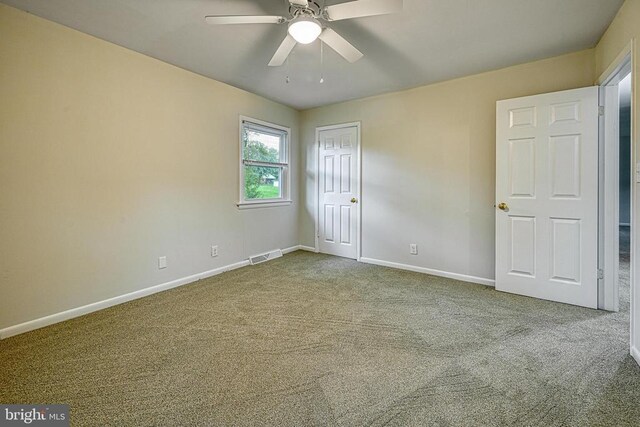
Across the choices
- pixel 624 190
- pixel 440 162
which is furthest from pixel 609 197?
pixel 624 190

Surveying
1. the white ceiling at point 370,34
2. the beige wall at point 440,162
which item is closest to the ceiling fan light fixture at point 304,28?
the white ceiling at point 370,34

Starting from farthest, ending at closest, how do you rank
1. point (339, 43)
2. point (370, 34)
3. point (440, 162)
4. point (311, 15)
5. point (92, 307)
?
point (440, 162) → point (92, 307) → point (370, 34) → point (339, 43) → point (311, 15)

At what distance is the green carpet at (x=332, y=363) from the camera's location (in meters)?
1.45

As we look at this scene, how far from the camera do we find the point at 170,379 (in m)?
1.69

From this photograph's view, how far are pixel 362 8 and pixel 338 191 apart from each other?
3031 mm

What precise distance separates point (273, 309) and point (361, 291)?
3.26 feet

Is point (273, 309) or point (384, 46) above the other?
point (384, 46)

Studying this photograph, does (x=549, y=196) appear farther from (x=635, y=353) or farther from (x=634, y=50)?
(x=635, y=353)

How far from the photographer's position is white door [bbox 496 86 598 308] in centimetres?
266

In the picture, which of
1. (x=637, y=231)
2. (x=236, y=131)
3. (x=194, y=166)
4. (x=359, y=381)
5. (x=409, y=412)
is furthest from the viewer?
(x=236, y=131)

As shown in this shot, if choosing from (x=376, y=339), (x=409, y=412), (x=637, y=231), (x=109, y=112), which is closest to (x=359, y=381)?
(x=409, y=412)

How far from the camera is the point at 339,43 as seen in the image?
212 cm

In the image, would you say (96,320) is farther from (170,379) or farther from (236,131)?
(236,131)

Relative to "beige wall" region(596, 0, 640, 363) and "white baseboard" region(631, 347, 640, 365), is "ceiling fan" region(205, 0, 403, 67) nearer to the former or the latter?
"beige wall" region(596, 0, 640, 363)
